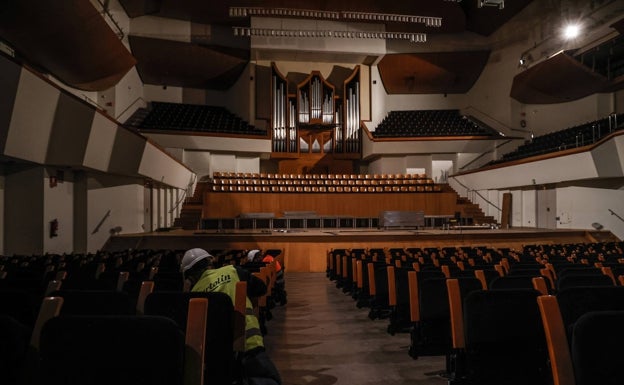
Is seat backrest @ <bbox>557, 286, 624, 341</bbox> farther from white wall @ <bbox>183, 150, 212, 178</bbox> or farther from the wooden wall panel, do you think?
white wall @ <bbox>183, 150, 212, 178</bbox>

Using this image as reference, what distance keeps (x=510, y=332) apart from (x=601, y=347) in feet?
2.83

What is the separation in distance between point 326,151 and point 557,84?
925 cm

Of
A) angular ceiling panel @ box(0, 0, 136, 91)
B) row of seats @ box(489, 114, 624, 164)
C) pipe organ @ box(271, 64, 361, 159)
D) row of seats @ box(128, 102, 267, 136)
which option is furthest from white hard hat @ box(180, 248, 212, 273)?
pipe organ @ box(271, 64, 361, 159)

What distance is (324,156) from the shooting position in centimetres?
2155

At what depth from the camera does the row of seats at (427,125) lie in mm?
20953

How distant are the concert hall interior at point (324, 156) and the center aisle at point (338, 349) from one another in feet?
0.12

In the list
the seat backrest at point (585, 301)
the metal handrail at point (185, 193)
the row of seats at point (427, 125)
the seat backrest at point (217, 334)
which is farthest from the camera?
the row of seats at point (427, 125)

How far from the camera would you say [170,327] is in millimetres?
1394

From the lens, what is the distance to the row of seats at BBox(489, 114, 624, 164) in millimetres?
14087

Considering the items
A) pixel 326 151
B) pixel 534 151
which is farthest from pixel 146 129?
pixel 534 151

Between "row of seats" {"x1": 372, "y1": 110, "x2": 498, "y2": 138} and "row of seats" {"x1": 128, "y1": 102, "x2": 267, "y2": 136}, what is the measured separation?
18.1 ft

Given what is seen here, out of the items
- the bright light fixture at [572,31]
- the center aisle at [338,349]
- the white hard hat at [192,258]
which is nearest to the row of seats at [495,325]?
the center aisle at [338,349]

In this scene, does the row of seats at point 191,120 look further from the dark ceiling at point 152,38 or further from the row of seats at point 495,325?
the row of seats at point 495,325

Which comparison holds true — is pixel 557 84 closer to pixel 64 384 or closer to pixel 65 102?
pixel 65 102
